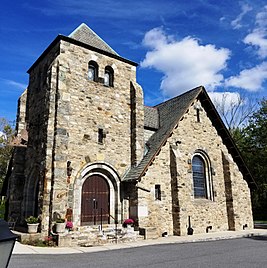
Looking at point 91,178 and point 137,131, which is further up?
point 137,131

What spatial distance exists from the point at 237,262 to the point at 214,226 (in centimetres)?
807

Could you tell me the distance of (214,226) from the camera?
1573cm

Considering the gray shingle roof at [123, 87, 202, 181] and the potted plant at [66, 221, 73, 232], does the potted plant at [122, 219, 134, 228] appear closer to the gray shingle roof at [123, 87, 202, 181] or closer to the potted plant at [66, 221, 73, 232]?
the gray shingle roof at [123, 87, 202, 181]

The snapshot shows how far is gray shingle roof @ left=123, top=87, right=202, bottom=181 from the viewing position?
14109mm

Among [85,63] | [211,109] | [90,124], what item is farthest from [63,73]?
[211,109]

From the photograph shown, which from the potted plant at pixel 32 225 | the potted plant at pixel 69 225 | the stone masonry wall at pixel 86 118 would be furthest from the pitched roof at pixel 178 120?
the potted plant at pixel 32 225

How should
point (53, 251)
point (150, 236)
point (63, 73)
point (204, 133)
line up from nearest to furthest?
point (53, 251) → point (150, 236) → point (63, 73) → point (204, 133)

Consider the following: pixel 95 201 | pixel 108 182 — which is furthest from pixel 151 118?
pixel 95 201

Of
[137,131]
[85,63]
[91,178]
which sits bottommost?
[91,178]

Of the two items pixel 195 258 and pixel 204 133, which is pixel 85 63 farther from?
pixel 195 258

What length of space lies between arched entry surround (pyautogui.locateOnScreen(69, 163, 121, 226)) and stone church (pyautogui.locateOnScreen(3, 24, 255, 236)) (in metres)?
0.05

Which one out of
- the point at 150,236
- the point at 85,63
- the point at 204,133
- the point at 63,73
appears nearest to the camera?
the point at 150,236

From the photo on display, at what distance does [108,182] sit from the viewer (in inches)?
559

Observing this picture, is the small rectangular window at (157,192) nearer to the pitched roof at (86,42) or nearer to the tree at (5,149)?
the pitched roof at (86,42)
